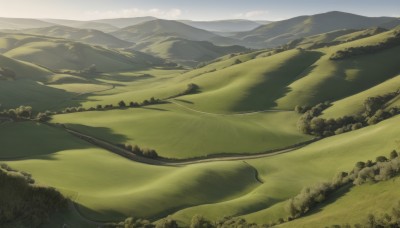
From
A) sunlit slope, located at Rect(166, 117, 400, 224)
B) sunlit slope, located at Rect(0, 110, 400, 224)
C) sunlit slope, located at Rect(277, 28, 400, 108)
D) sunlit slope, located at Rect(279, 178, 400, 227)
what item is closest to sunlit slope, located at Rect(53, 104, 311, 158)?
sunlit slope, located at Rect(0, 110, 400, 224)

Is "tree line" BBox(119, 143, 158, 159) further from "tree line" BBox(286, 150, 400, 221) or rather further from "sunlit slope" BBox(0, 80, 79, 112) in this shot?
"sunlit slope" BBox(0, 80, 79, 112)

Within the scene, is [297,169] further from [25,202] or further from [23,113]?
[23,113]

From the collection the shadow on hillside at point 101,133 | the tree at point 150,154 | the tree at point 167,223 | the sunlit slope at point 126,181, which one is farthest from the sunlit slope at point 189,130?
the tree at point 167,223

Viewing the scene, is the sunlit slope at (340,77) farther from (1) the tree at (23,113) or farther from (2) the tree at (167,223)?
(2) the tree at (167,223)

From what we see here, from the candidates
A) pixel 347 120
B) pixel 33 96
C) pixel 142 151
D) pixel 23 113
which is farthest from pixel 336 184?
pixel 33 96

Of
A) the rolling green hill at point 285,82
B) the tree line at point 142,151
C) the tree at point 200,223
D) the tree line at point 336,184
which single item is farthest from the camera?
the rolling green hill at point 285,82

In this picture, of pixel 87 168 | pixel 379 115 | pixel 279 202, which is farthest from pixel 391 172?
pixel 379 115

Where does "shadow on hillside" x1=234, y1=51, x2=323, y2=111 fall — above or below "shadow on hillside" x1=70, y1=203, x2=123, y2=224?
above
